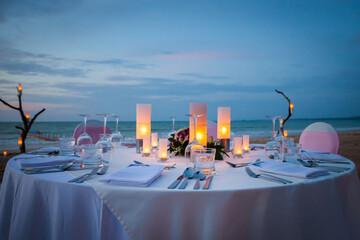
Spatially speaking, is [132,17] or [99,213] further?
[132,17]

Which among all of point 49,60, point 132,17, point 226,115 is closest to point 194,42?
point 132,17

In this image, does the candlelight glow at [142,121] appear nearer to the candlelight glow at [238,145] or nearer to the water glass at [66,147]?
the water glass at [66,147]

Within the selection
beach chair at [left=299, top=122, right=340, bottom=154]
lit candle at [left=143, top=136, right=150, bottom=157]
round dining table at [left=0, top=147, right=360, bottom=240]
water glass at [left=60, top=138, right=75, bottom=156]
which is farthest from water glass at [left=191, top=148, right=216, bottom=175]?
beach chair at [left=299, top=122, right=340, bottom=154]

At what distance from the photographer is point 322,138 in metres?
2.68

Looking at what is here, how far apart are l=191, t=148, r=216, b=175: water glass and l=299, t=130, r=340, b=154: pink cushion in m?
2.04

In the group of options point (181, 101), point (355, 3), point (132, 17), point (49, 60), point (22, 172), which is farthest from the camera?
point (181, 101)

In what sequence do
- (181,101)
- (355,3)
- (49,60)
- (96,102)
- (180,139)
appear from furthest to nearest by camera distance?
(181,101) < (96,102) < (355,3) < (49,60) < (180,139)

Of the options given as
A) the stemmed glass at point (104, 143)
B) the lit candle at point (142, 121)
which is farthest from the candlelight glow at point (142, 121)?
the stemmed glass at point (104, 143)

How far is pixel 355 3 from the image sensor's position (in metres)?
11.0

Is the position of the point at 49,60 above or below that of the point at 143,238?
above

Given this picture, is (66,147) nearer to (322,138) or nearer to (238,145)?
(238,145)

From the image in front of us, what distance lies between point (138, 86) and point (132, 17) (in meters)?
7.57

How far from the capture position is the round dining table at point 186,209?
0.86 m

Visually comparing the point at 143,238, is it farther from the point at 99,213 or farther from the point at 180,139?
the point at 180,139
